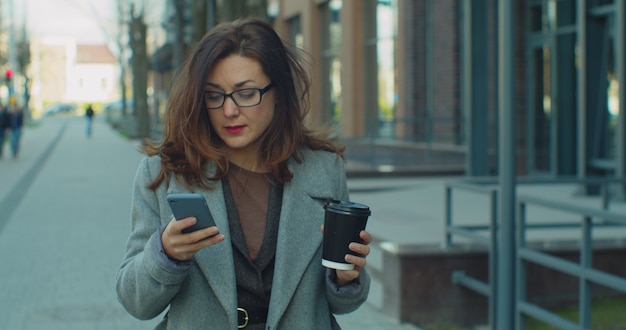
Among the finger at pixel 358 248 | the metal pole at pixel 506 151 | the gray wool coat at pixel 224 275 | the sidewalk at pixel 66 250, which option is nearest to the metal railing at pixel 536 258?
the metal pole at pixel 506 151

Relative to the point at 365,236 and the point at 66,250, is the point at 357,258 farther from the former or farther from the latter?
the point at 66,250

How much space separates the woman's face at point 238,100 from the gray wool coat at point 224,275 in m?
0.11

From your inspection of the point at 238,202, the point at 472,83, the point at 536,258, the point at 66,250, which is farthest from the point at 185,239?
the point at 472,83

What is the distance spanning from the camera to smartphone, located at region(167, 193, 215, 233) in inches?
86.8

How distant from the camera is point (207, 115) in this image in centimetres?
256

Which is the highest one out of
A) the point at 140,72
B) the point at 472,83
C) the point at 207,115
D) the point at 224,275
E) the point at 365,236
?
the point at 140,72

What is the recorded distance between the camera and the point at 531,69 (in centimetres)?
1742

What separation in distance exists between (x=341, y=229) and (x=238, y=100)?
448 mm

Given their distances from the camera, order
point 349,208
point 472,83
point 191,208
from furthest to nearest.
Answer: point 472,83 < point 349,208 < point 191,208

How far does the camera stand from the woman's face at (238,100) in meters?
2.51

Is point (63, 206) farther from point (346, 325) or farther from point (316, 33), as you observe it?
point (316, 33)

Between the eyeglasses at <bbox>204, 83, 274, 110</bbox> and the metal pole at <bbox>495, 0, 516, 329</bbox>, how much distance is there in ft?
8.61

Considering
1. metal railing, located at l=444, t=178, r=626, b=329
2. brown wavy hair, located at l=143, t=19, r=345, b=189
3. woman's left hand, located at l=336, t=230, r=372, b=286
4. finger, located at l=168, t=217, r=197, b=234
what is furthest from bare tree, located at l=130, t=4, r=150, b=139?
finger, located at l=168, t=217, r=197, b=234

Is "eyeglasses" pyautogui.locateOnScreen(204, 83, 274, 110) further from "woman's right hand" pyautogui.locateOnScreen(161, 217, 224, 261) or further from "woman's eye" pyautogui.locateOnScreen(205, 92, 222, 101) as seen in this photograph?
"woman's right hand" pyautogui.locateOnScreen(161, 217, 224, 261)
